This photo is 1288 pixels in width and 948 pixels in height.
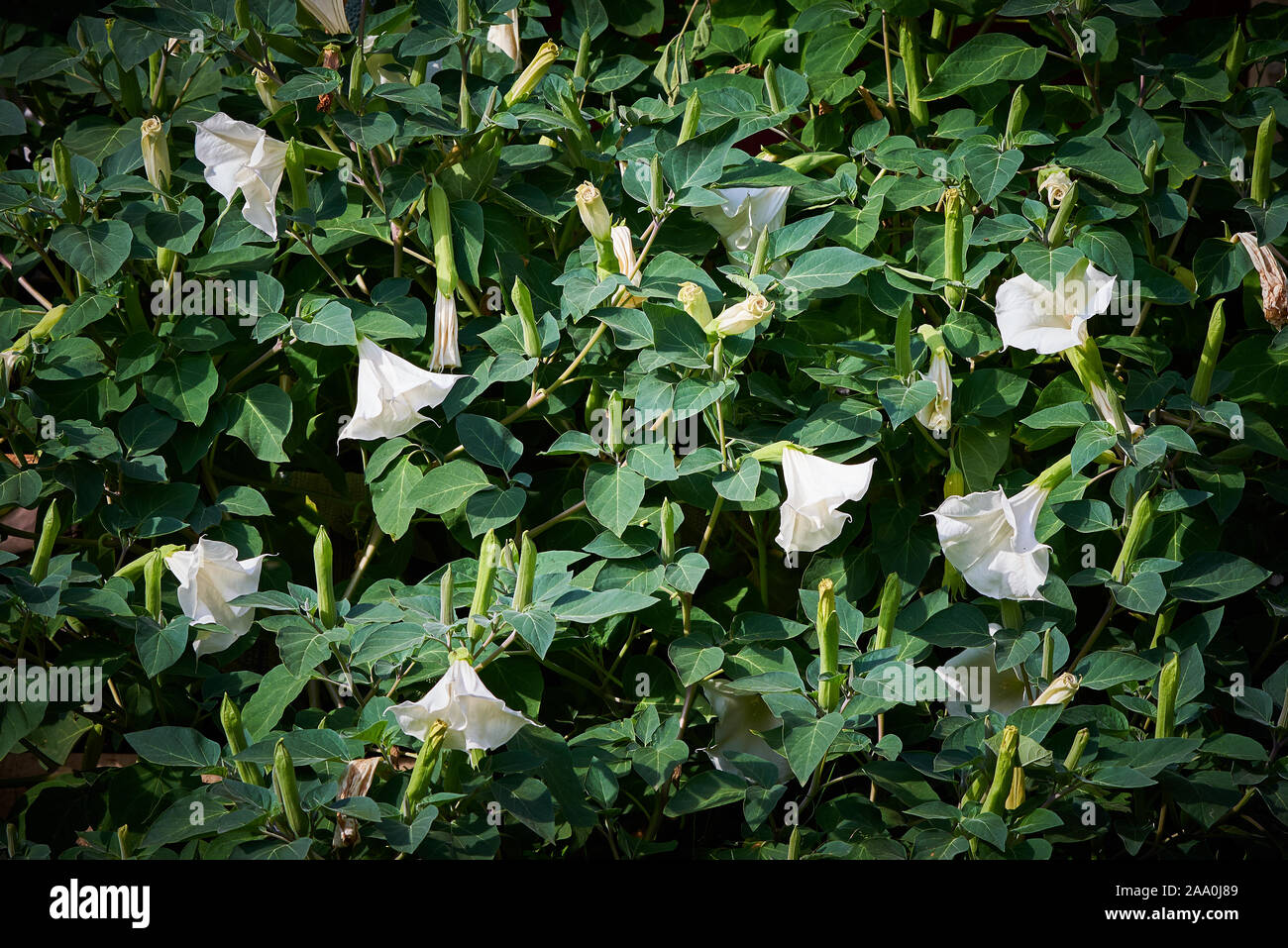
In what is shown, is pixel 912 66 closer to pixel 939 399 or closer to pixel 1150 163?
pixel 1150 163

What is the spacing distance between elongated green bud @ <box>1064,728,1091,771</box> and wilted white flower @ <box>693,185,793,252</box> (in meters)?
0.90

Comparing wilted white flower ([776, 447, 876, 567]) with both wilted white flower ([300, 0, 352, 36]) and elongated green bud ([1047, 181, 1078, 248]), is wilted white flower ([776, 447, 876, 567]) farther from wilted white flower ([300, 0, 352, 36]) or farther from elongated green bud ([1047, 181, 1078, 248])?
wilted white flower ([300, 0, 352, 36])

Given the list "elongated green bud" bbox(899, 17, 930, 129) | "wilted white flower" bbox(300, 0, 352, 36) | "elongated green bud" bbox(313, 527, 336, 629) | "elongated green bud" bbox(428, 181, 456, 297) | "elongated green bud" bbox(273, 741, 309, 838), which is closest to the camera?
"elongated green bud" bbox(273, 741, 309, 838)

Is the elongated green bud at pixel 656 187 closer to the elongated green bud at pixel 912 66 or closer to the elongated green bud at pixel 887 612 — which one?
the elongated green bud at pixel 912 66

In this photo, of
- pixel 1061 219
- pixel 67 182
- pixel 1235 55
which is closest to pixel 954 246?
pixel 1061 219

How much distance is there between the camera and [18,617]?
5.78 feet

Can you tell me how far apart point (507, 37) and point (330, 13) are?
318 millimetres

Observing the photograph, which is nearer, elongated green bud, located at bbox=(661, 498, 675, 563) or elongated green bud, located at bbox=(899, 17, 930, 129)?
elongated green bud, located at bbox=(661, 498, 675, 563)

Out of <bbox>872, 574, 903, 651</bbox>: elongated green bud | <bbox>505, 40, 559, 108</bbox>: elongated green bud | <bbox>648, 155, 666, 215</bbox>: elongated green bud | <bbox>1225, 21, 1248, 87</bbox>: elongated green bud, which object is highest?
<bbox>1225, 21, 1248, 87</bbox>: elongated green bud

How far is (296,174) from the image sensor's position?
68.5 inches

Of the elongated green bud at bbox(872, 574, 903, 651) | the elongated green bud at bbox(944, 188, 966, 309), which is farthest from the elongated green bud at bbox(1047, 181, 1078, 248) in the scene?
the elongated green bud at bbox(872, 574, 903, 651)

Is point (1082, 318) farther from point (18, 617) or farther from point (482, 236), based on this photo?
point (18, 617)

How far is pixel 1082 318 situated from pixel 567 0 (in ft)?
3.91

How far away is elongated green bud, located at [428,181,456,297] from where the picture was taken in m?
1.74
